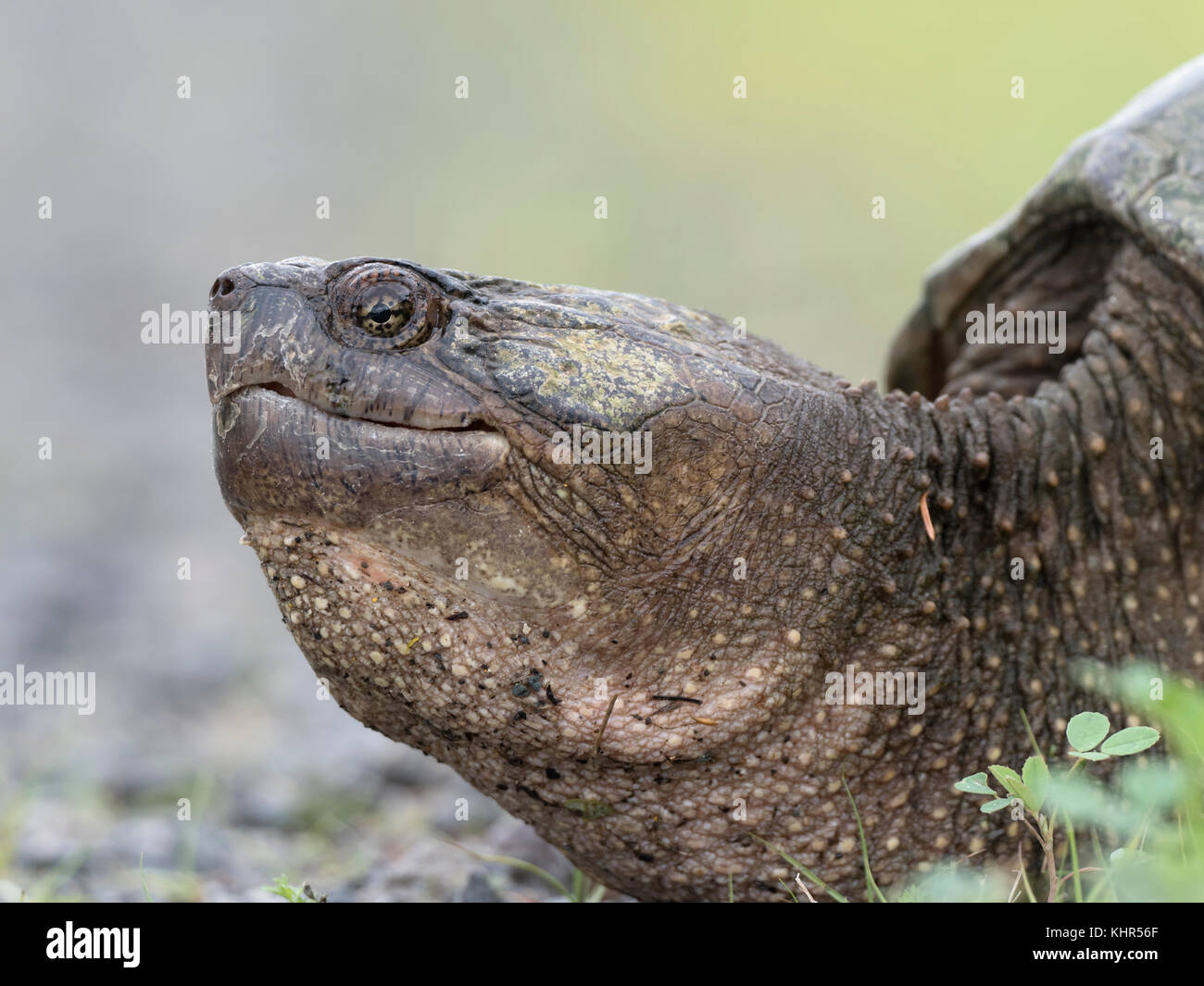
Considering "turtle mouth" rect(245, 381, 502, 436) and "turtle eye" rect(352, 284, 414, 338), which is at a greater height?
"turtle eye" rect(352, 284, 414, 338)

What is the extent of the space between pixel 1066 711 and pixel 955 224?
10133 millimetres

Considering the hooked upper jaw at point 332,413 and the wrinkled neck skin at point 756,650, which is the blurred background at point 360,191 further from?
the hooked upper jaw at point 332,413

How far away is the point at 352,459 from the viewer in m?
2.30

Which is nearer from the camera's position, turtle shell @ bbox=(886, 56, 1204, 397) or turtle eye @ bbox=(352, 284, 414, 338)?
turtle eye @ bbox=(352, 284, 414, 338)

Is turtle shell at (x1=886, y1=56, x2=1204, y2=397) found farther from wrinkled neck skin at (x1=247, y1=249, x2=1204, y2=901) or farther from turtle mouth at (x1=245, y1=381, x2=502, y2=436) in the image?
turtle mouth at (x1=245, y1=381, x2=502, y2=436)

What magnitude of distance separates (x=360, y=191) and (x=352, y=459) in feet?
40.1

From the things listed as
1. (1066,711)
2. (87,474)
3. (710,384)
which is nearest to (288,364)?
(710,384)

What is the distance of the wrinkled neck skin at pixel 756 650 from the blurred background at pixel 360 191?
239cm

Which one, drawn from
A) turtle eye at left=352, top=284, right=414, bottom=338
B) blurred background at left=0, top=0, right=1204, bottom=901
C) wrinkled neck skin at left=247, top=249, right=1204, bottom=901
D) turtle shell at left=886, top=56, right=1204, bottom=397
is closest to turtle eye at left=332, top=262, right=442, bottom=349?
turtle eye at left=352, top=284, right=414, bottom=338

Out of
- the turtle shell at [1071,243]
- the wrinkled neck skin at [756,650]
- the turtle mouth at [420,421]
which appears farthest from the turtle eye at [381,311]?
the turtle shell at [1071,243]

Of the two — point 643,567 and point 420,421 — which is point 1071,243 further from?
point 420,421

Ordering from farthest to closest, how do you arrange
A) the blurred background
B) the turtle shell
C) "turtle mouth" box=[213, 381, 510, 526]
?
the blurred background, the turtle shell, "turtle mouth" box=[213, 381, 510, 526]

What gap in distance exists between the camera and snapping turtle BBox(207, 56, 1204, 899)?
2332 mm

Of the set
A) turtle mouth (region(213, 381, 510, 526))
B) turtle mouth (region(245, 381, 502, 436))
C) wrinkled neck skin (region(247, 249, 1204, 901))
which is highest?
turtle mouth (region(245, 381, 502, 436))
